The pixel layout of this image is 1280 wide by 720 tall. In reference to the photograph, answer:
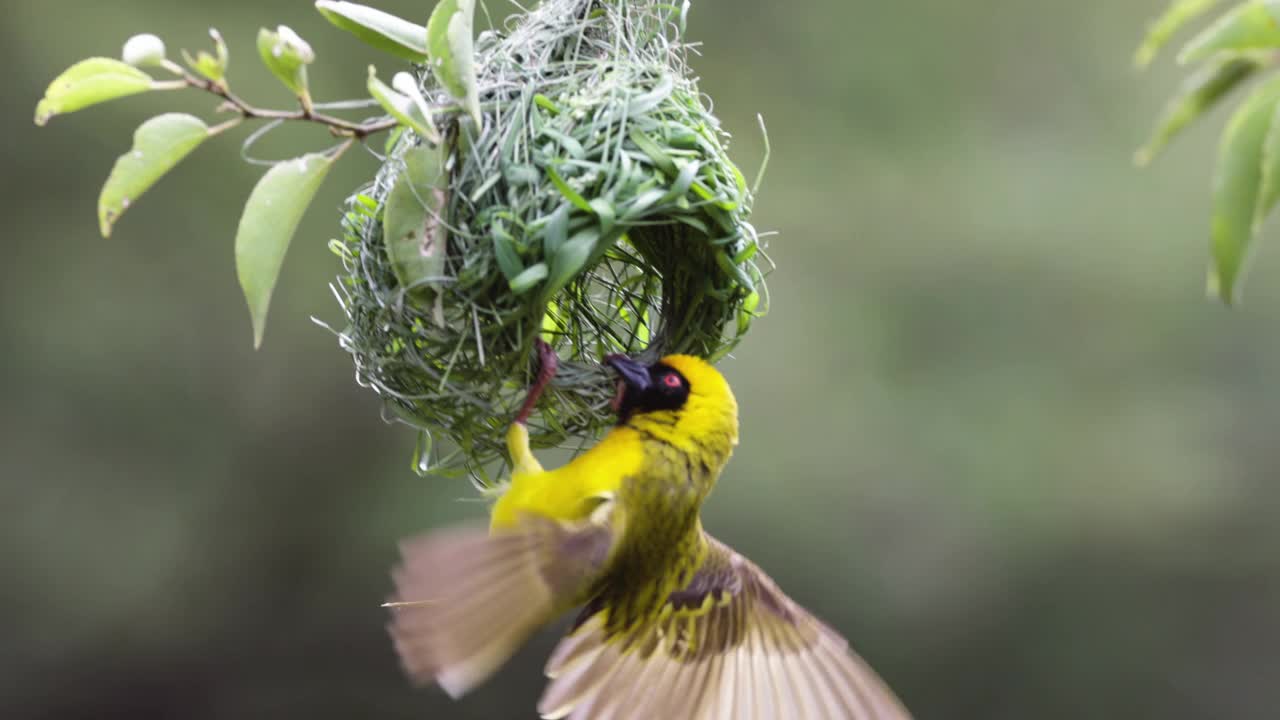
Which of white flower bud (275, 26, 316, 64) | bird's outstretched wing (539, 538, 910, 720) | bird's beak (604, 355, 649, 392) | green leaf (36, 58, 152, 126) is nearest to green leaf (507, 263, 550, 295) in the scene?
bird's beak (604, 355, 649, 392)

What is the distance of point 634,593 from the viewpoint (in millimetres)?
1793

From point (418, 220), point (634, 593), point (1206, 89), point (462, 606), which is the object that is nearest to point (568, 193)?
point (418, 220)

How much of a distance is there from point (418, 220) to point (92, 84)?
403mm

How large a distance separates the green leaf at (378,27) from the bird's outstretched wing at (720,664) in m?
0.84

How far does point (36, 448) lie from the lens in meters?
3.94

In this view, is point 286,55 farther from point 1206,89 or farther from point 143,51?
point 1206,89

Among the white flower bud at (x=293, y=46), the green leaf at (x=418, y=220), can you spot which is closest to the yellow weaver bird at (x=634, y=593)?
the green leaf at (x=418, y=220)

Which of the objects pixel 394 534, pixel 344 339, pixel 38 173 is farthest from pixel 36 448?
pixel 344 339

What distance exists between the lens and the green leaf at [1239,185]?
2.79 ft

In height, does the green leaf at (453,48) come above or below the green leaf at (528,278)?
above

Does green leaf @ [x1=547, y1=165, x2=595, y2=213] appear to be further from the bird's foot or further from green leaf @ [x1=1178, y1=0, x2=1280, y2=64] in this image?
green leaf @ [x1=1178, y1=0, x2=1280, y2=64]

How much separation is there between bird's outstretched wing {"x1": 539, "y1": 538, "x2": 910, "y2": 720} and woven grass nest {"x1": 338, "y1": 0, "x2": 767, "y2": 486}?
0.31 meters

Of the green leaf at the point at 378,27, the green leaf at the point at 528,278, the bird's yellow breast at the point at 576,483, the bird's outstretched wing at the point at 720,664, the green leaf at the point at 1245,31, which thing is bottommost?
the bird's outstretched wing at the point at 720,664

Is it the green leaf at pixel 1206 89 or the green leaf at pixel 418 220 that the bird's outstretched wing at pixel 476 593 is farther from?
the green leaf at pixel 1206 89
